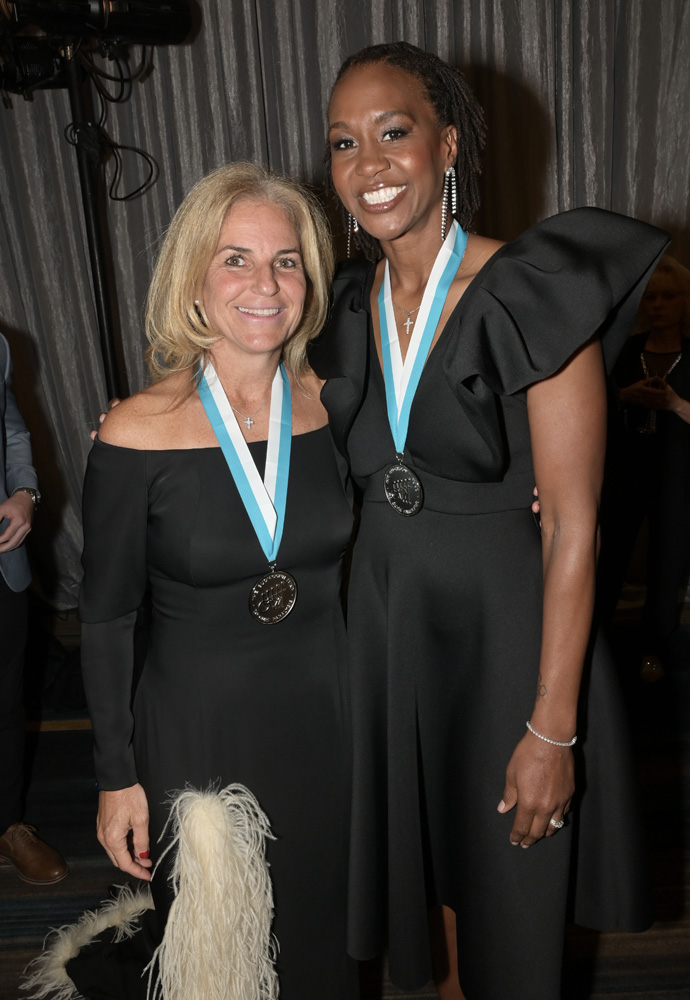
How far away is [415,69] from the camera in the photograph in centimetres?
170

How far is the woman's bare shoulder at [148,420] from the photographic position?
172 cm

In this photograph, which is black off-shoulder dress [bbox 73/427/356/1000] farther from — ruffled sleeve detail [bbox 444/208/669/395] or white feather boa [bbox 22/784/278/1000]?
ruffled sleeve detail [bbox 444/208/669/395]

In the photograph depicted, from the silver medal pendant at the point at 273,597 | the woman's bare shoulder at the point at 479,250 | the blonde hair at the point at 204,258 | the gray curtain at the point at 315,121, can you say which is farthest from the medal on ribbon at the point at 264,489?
the gray curtain at the point at 315,121

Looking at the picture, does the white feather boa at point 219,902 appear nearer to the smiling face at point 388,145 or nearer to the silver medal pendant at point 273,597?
the silver medal pendant at point 273,597

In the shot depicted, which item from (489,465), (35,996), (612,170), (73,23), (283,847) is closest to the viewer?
(489,465)

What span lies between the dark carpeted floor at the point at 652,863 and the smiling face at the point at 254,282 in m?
1.41

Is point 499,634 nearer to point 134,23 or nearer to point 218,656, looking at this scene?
point 218,656

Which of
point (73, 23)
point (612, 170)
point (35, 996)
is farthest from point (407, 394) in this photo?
point (612, 170)

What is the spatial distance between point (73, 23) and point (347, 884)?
360cm

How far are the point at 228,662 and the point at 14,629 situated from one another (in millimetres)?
1382

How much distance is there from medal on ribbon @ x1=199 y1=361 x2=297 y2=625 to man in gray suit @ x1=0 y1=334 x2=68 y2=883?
1.23 meters

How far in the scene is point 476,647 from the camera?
1.69 metres

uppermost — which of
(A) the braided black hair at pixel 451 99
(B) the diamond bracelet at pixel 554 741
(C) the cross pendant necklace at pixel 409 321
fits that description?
(A) the braided black hair at pixel 451 99

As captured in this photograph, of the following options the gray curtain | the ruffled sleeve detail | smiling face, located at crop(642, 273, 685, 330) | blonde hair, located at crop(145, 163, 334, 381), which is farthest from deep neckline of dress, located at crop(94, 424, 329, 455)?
the gray curtain
